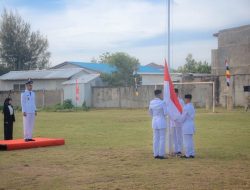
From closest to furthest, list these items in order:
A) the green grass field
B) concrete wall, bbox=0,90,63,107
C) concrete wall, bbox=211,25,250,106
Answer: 1. the green grass field
2. concrete wall, bbox=211,25,250,106
3. concrete wall, bbox=0,90,63,107

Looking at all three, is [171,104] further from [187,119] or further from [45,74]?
[45,74]

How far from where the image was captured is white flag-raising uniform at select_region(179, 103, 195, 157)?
39.9ft

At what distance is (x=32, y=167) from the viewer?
1090cm

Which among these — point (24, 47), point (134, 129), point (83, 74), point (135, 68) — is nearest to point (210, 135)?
point (134, 129)

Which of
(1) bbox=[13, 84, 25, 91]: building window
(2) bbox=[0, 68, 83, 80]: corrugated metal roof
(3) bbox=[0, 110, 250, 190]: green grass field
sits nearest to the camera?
(3) bbox=[0, 110, 250, 190]: green grass field

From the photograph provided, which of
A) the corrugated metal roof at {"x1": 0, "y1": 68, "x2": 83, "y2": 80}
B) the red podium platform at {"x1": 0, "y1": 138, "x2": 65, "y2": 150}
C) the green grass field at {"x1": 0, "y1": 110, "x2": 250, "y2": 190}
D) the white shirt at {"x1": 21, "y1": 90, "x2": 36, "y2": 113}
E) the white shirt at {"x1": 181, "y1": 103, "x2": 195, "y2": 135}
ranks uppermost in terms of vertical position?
the corrugated metal roof at {"x1": 0, "y1": 68, "x2": 83, "y2": 80}

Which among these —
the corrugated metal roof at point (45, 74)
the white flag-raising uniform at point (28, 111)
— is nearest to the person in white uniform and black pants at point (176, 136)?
the white flag-raising uniform at point (28, 111)

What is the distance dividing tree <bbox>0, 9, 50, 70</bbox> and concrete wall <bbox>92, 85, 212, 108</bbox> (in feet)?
73.7

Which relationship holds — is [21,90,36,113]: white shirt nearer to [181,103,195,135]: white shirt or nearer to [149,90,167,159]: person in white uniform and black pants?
[149,90,167,159]: person in white uniform and black pants

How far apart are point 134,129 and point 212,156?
890 cm

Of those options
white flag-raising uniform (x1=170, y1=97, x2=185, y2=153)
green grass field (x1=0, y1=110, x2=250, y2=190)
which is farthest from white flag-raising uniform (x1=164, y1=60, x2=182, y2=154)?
green grass field (x1=0, y1=110, x2=250, y2=190)

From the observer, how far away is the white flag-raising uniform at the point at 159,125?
12.1 meters

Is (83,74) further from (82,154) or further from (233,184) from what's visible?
(233,184)

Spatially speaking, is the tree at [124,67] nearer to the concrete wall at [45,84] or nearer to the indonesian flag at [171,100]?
the concrete wall at [45,84]
